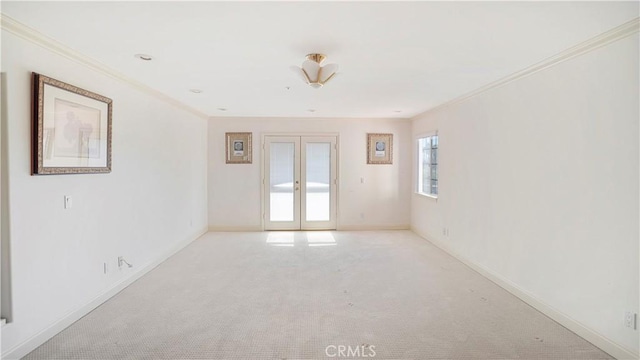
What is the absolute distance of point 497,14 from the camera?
2043mm

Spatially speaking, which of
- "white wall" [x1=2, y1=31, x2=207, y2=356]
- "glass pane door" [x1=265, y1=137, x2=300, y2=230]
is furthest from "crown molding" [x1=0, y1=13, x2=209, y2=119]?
"glass pane door" [x1=265, y1=137, x2=300, y2=230]

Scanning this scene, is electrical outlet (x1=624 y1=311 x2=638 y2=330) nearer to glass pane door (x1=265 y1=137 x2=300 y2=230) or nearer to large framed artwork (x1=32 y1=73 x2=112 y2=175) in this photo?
large framed artwork (x1=32 y1=73 x2=112 y2=175)

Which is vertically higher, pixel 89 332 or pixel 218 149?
pixel 218 149

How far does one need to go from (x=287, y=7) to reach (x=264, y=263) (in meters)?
3.35

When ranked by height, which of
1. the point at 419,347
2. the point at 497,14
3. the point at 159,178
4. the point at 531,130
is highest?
the point at 497,14

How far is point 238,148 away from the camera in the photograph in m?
6.55

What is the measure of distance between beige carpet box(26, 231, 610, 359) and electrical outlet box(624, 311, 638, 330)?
0.97ft

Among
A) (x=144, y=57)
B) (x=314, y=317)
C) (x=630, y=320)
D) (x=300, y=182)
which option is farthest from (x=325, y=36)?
(x=300, y=182)

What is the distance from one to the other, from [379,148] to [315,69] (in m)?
4.07

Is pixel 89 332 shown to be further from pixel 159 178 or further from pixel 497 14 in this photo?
pixel 497 14

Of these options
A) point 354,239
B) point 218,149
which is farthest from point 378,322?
point 218,149

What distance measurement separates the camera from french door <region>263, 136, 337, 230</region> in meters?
6.60

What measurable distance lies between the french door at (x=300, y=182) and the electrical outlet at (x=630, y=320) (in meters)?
4.81

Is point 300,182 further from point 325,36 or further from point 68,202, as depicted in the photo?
point 325,36
